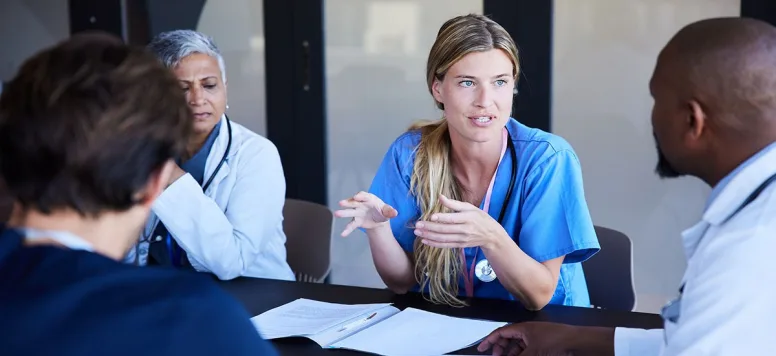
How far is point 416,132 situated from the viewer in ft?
8.11

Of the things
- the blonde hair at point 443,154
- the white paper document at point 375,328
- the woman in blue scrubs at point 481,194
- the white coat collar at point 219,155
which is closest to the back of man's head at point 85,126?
the white paper document at point 375,328

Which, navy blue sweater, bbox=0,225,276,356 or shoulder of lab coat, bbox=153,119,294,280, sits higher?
navy blue sweater, bbox=0,225,276,356

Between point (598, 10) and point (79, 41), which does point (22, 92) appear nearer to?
point (79, 41)

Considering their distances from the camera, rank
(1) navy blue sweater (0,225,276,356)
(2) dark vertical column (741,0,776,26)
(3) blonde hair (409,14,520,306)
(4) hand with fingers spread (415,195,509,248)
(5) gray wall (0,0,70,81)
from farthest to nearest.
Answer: (5) gray wall (0,0,70,81) < (2) dark vertical column (741,0,776,26) < (3) blonde hair (409,14,520,306) < (4) hand with fingers spread (415,195,509,248) < (1) navy blue sweater (0,225,276,356)

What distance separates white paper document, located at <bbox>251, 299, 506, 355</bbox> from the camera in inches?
69.7

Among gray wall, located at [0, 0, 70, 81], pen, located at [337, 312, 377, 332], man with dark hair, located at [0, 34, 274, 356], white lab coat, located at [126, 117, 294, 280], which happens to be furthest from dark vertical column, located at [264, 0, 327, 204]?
man with dark hair, located at [0, 34, 274, 356]

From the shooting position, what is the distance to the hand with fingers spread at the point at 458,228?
1.92m

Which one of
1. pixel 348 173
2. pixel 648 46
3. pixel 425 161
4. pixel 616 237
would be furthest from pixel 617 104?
pixel 425 161

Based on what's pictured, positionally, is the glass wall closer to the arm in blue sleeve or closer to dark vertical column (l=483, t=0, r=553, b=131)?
dark vertical column (l=483, t=0, r=553, b=131)

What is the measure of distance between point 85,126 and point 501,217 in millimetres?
1450

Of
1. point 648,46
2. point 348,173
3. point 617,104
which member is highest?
point 648,46

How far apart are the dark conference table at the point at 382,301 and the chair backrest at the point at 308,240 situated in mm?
570

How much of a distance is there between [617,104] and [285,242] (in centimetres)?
192

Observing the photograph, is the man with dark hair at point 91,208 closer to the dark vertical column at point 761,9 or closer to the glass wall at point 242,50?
the dark vertical column at point 761,9
